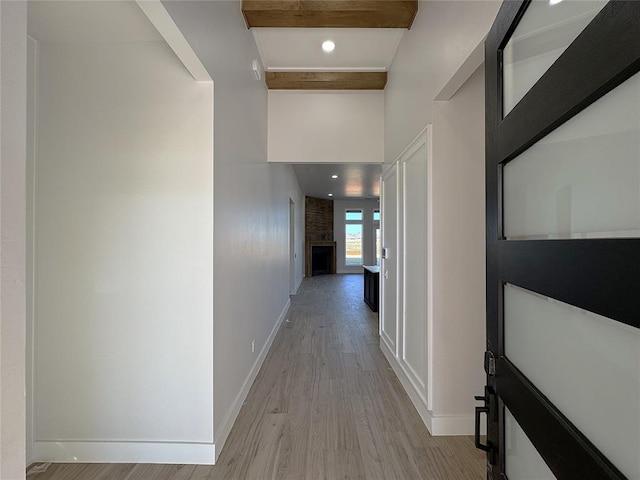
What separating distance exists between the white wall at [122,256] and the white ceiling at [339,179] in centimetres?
377

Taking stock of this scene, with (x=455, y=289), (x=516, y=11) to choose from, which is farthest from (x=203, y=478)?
(x=516, y=11)

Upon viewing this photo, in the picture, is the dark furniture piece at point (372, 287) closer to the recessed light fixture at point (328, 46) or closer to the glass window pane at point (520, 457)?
the recessed light fixture at point (328, 46)

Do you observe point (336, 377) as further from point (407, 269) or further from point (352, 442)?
point (407, 269)

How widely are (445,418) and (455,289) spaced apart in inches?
34.0

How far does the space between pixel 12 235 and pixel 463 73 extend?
2.10 metres

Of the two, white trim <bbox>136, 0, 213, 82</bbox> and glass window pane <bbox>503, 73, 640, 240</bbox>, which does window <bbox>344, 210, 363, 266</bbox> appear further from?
glass window pane <bbox>503, 73, 640, 240</bbox>

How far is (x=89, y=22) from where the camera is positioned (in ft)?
6.01

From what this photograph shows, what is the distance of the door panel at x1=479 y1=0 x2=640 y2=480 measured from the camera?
0.56 metres

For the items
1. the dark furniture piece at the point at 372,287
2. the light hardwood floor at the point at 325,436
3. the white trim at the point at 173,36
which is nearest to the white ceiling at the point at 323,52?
the white trim at the point at 173,36

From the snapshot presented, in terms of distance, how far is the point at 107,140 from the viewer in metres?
2.03

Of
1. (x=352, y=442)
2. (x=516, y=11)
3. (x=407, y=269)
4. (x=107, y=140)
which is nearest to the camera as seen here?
(x=516, y=11)

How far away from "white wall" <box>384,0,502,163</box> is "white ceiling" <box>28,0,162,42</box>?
65.9 inches

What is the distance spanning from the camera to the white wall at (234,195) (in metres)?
2.02

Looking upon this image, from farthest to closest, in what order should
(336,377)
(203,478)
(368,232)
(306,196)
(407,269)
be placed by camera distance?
1. (368,232)
2. (306,196)
3. (336,377)
4. (407,269)
5. (203,478)
